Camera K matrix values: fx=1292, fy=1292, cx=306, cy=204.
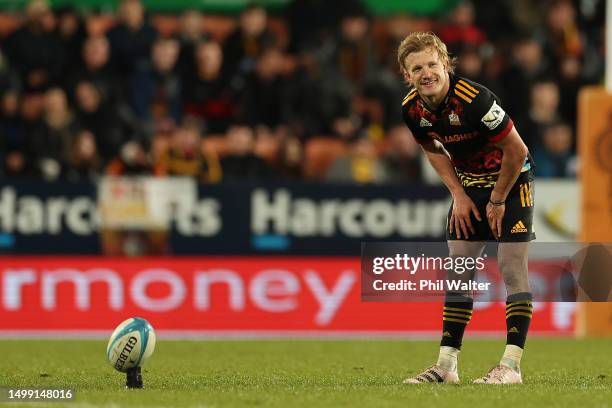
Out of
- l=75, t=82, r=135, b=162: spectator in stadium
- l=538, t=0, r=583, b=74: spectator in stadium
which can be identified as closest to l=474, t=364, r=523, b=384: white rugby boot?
l=75, t=82, r=135, b=162: spectator in stadium

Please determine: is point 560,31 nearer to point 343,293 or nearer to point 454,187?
point 343,293

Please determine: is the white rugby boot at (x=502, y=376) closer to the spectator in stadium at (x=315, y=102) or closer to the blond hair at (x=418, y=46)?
the blond hair at (x=418, y=46)

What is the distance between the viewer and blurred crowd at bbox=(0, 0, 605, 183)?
580 inches

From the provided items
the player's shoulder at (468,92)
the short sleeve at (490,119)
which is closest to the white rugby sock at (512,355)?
the short sleeve at (490,119)

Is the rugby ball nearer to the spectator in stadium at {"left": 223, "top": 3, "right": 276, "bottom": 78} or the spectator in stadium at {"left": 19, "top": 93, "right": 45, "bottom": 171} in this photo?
the spectator in stadium at {"left": 19, "top": 93, "right": 45, "bottom": 171}

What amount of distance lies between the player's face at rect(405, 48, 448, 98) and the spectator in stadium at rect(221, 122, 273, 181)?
7256 millimetres

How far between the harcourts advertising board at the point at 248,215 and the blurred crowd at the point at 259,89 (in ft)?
2.04

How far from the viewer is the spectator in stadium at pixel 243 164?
14656mm

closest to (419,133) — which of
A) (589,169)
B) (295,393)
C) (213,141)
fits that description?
(295,393)

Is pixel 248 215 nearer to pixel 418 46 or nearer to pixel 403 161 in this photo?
pixel 403 161

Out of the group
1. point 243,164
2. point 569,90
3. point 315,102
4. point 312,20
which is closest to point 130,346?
point 243,164

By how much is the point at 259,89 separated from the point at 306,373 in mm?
7522

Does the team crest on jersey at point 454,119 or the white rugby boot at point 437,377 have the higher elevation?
the team crest on jersey at point 454,119

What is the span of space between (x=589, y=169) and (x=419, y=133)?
5691 mm
